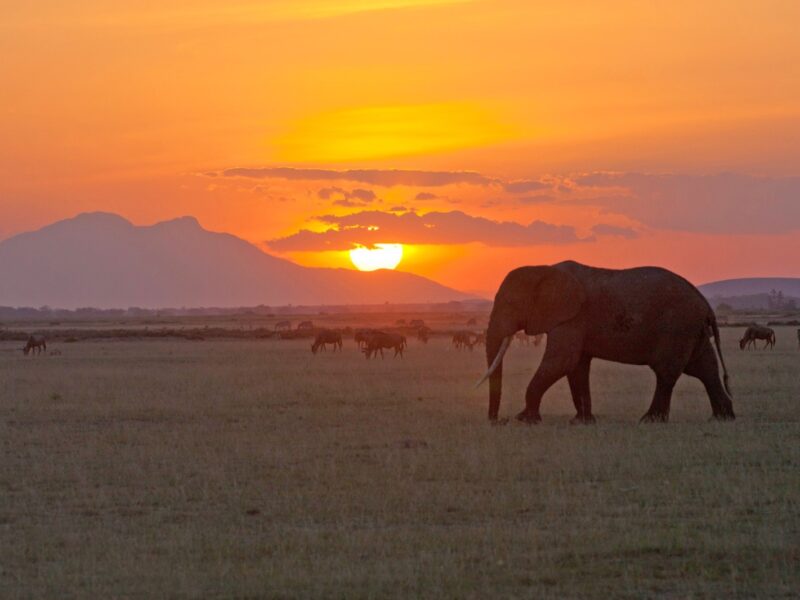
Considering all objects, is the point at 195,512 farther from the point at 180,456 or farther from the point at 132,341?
the point at 132,341

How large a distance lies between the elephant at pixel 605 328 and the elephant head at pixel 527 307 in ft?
0.06

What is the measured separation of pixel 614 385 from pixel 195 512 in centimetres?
2163

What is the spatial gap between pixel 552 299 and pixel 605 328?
1.05 metres

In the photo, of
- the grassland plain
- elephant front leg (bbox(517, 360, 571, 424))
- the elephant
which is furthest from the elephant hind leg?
elephant front leg (bbox(517, 360, 571, 424))

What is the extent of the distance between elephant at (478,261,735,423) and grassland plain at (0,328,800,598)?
702 millimetres

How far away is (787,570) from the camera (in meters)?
10.8

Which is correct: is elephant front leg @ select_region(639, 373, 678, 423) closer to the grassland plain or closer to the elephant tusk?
the grassland plain

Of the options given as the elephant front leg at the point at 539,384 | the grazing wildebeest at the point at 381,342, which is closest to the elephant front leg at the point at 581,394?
the elephant front leg at the point at 539,384

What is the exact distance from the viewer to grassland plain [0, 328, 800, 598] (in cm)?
1077

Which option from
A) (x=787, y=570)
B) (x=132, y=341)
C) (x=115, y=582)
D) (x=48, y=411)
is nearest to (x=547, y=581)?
(x=787, y=570)

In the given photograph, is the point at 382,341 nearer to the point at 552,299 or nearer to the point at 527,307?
the point at 527,307

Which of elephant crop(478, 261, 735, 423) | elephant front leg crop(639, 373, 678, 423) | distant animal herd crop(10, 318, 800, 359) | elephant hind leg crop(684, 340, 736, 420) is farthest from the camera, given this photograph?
distant animal herd crop(10, 318, 800, 359)

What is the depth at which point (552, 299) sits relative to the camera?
23.1 meters

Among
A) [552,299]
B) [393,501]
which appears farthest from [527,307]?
[393,501]
